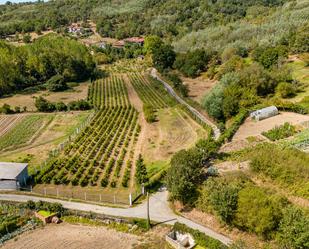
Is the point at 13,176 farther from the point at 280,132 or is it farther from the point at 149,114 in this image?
the point at 280,132

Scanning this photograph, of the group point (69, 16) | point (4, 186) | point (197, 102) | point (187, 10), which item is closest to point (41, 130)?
point (4, 186)

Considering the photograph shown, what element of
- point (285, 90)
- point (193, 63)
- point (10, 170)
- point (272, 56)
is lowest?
point (10, 170)

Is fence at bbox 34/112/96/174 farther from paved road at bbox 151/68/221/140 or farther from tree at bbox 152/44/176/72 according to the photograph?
tree at bbox 152/44/176/72

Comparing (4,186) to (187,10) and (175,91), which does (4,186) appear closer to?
(175,91)

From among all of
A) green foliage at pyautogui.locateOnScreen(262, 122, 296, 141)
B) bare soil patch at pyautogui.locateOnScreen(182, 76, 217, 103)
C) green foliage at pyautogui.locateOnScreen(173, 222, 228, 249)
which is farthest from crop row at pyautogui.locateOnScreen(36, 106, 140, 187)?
green foliage at pyautogui.locateOnScreen(262, 122, 296, 141)

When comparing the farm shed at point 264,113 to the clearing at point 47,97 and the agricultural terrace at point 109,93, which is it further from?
the clearing at point 47,97

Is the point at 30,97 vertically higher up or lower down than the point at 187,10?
lower down

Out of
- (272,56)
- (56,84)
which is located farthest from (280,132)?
(56,84)
